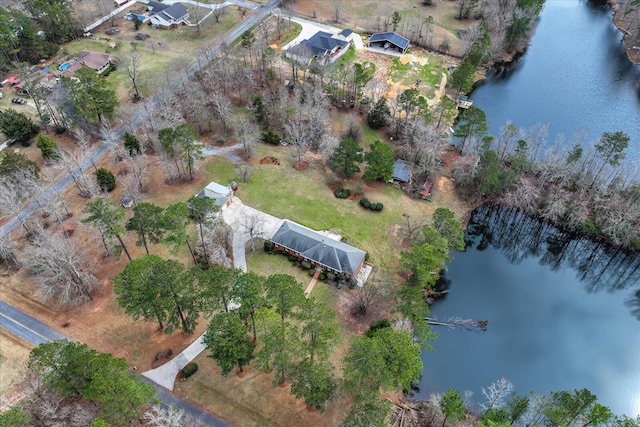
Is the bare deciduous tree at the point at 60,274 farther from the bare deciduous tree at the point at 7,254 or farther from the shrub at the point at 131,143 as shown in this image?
the shrub at the point at 131,143

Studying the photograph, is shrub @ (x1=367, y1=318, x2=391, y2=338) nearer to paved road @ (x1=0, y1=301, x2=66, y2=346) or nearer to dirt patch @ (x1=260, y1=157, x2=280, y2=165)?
dirt patch @ (x1=260, y1=157, x2=280, y2=165)

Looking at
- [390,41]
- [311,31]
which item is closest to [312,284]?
[390,41]

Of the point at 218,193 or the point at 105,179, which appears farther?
the point at 105,179

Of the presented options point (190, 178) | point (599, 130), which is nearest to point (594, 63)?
point (599, 130)

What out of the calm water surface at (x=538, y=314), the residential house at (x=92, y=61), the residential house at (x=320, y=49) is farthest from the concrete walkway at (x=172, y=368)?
the residential house at (x=92, y=61)

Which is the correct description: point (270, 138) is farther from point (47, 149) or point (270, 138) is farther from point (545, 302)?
point (545, 302)

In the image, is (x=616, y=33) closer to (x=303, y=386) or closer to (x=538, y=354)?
(x=538, y=354)
